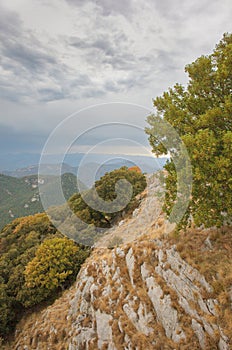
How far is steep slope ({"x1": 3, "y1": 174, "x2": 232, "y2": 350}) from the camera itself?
1184 centimetres

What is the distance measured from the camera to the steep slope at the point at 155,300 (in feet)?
38.8

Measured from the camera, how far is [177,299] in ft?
44.1

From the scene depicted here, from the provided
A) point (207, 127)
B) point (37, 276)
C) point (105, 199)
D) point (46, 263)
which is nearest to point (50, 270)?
point (46, 263)

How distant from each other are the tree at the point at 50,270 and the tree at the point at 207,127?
22.8 m

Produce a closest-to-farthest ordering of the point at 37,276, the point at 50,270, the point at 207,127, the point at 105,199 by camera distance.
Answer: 1. the point at 207,127
2. the point at 37,276
3. the point at 50,270
4. the point at 105,199

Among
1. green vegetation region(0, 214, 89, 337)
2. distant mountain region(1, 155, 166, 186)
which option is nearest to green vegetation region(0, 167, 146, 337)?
green vegetation region(0, 214, 89, 337)

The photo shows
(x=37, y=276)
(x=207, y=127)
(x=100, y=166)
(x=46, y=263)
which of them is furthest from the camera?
(x=46, y=263)

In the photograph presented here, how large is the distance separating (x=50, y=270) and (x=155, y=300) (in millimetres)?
20850

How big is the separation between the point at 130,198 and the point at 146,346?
2730cm

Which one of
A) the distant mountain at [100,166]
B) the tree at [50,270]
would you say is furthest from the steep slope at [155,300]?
the tree at [50,270]

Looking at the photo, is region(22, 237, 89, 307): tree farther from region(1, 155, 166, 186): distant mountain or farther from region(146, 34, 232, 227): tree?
region(146, 34, 232, 227): tree

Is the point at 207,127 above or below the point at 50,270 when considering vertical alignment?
above

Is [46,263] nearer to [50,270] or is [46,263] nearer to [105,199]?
[50,270]

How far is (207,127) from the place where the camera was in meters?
13.2
